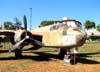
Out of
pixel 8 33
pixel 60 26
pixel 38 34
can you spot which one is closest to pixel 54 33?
pixel 60 26

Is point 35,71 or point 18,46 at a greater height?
point 18,46

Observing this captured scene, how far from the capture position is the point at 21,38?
2016cm

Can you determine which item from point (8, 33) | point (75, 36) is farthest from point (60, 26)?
point (8, 33)

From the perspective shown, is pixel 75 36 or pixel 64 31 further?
pixel 64 31

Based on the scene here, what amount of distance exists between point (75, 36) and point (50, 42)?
3.42m

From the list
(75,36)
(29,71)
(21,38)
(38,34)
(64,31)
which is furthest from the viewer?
(38,34)

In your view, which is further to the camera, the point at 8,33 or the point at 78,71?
the point at 8,33

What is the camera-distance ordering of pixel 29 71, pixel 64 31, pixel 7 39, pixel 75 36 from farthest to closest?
1. pixel 7 39
2. pixel 64 31
3. pixel 75 36
4. pixel 29 71

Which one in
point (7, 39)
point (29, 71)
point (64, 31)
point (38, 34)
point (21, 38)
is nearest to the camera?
point (29, 71)

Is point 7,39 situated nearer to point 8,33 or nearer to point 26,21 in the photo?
point 8,33

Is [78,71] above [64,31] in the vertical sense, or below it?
below

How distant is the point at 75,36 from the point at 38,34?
208 inches

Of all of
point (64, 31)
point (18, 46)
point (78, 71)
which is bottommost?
point (78, 71)

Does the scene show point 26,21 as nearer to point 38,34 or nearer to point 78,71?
point 38,34
